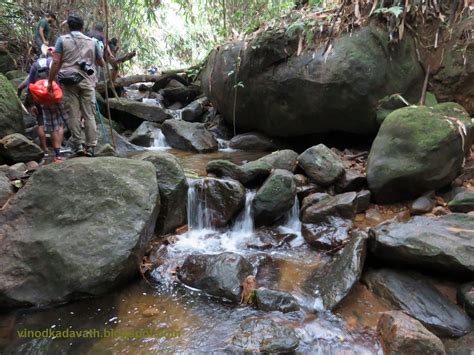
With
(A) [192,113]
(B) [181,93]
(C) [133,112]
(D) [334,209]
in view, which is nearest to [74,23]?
(D) [334,209]

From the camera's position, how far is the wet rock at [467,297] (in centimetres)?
310

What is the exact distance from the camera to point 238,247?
4.55 metres

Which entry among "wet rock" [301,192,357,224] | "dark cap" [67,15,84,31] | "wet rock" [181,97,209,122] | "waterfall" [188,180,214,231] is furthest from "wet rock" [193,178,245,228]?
"wet rock" [181,97,209,122]

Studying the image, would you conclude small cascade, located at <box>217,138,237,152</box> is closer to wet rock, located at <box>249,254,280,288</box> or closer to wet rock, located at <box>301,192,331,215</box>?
wet rock, located at <box>301,192,331,215</box>

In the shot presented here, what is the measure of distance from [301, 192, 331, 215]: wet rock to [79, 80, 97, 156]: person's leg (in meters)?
3.31

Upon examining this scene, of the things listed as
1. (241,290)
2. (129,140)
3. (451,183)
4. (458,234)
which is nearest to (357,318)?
(241,290)

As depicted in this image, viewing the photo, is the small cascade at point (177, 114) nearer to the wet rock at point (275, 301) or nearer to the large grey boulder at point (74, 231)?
the large grey boulder at point (74, 231)

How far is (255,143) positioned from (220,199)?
3.50 metres

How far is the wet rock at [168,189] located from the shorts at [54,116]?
186 centimetres

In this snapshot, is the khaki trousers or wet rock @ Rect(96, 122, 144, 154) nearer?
the khaki trousers

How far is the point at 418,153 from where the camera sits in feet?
15.4

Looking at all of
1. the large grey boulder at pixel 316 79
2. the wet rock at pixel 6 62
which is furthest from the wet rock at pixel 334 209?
the wet rock at pixel 6 62

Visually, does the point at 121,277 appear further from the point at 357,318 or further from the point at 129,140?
the point at 129,140

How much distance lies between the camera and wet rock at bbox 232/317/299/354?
280 cm
